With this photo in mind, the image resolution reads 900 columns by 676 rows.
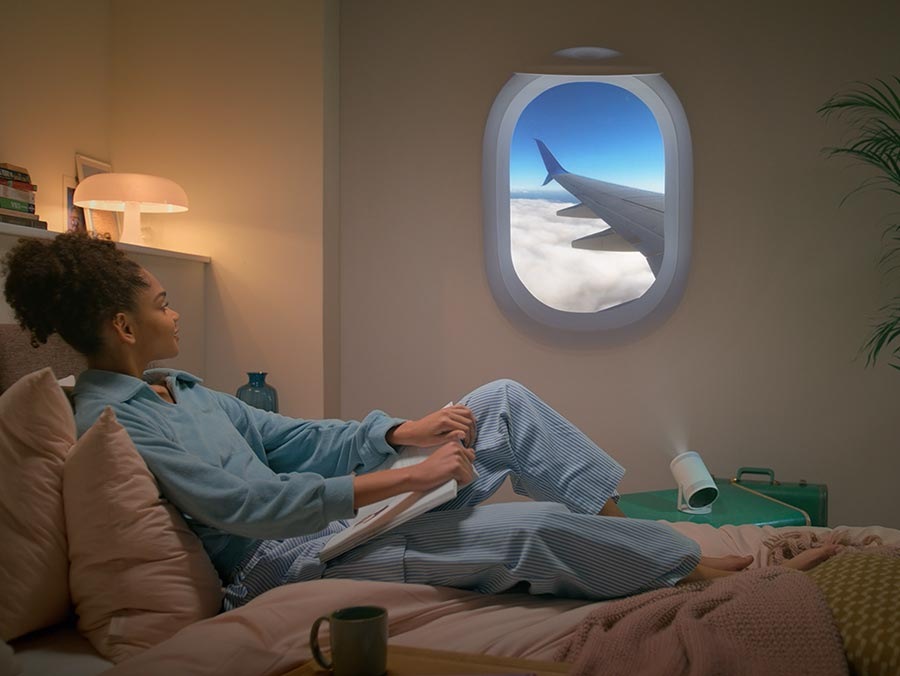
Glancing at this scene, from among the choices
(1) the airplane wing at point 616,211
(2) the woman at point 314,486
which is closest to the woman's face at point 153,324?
(2) the woman at point 314,486

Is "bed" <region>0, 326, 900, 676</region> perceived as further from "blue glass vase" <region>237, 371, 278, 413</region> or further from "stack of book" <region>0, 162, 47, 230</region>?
"blue glass vase" <region>237, 371, 278, 413</region>

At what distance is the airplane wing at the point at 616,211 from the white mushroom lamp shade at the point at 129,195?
5.00 feet

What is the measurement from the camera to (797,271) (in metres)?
3.39

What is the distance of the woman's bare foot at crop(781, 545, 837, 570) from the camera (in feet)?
5.80

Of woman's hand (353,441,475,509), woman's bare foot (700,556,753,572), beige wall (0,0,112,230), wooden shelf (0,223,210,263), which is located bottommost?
woman's bare foot (700,556,753,572)

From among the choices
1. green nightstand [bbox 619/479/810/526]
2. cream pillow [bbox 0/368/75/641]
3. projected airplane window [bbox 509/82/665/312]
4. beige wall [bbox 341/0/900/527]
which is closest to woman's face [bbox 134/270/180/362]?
cream pillow [bbox 0/368/75/641]

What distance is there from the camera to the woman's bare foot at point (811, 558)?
5.80ft

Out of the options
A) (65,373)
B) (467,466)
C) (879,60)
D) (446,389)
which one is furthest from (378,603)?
(879,60)

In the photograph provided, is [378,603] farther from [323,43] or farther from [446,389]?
[323,43]

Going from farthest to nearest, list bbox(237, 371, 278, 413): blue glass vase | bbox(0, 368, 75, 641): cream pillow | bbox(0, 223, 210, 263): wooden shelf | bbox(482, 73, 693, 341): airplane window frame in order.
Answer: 1. bbox(482, 73, 693, 341): airplane window frame
2. bbox(237, 371, 278, 413): blue glass vase
3. bbox(0, 223, 210, 263): wooden shelf
4. bbox(0, 368, 75, 641): cream pillow

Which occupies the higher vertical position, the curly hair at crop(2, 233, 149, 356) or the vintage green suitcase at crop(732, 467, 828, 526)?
the curly hair at crop(2, 233, 149, 356)

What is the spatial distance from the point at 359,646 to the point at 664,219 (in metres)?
2.80

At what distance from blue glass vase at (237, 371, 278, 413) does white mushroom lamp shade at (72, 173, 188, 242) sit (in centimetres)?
64

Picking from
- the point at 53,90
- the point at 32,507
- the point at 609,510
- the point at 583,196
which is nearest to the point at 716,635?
the point at 609,510
